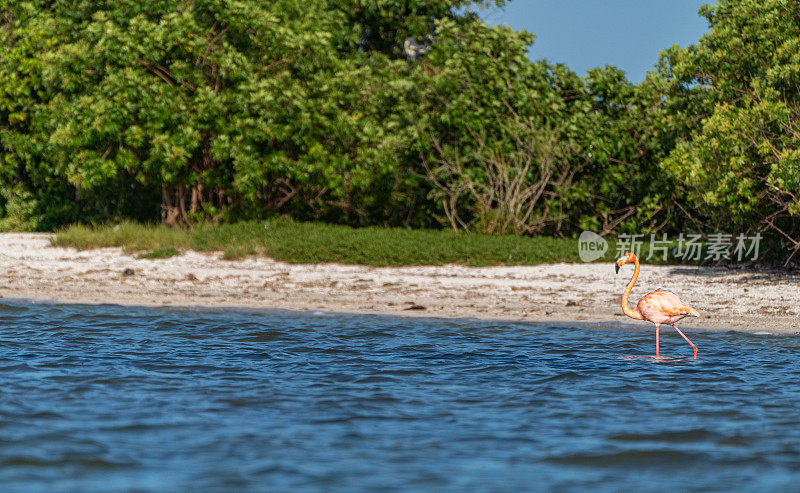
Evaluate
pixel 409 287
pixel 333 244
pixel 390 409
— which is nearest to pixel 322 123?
pixel 333 244

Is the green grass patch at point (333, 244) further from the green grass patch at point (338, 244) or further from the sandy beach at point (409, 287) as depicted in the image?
the sandy beach at point (409, 287)

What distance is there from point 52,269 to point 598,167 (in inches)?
486

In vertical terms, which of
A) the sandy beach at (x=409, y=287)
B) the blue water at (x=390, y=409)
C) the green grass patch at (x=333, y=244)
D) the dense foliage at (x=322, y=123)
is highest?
the dense foliage at (x=322, y=123)

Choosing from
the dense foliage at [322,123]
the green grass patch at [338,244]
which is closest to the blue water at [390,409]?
the green grass patch at [338,244]

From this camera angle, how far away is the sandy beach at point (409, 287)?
12781mm

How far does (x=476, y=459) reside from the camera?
20.8 ft

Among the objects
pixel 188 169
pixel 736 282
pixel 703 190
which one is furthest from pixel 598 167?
pixel 188 169

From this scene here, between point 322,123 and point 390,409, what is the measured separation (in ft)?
47.7

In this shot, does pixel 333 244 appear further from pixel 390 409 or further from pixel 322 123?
pixel 390 409

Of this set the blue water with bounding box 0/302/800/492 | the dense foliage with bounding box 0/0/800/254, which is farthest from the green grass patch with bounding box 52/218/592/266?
the blue water with bounding box 0/302/800/492

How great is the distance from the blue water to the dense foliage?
9.38 metres

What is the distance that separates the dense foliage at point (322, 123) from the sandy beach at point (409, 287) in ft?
11.1

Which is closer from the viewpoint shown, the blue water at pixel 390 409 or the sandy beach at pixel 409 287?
the blue water at pixel 390 409

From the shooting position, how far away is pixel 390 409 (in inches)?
303
